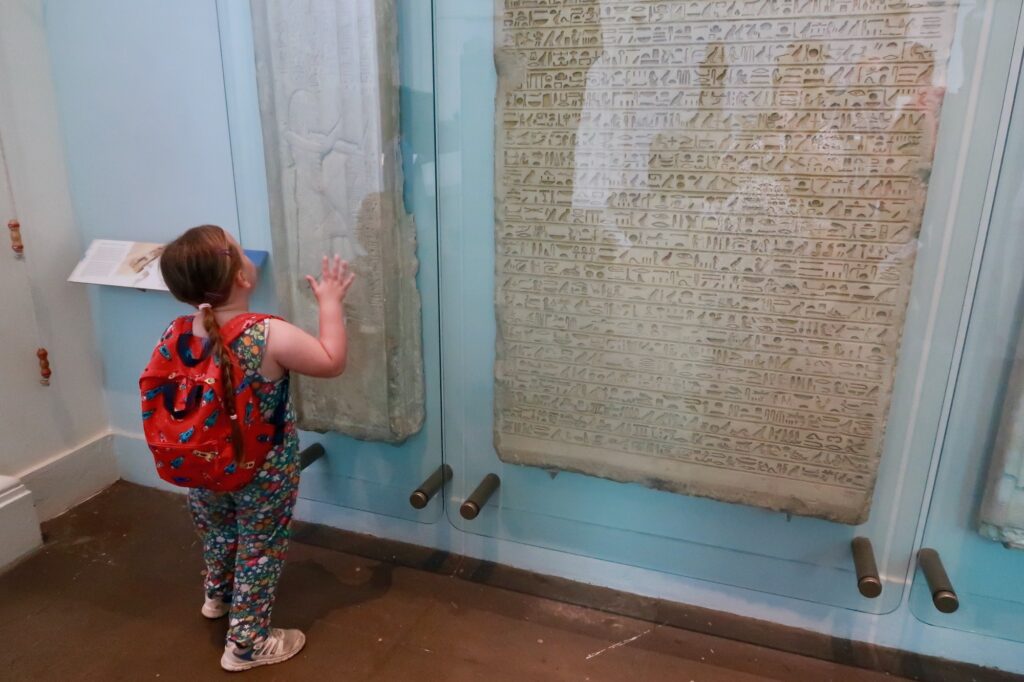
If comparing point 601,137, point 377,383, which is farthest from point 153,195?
point 601,137

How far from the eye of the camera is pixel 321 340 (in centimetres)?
166

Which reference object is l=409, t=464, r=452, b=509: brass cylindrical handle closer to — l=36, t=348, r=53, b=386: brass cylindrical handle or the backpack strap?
the backpack strap

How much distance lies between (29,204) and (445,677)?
2.12m

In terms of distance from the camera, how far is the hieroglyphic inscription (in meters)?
1.50

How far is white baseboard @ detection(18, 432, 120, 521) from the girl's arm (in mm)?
1440

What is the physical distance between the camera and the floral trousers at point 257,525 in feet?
5.73

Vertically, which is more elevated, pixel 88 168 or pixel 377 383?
pixel 88 168

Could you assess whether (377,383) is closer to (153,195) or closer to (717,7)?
(153,195)

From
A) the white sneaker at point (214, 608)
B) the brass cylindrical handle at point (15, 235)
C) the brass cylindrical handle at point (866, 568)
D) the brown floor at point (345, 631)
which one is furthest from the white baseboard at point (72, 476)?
the brass cylindrical handle at point (866, 568)

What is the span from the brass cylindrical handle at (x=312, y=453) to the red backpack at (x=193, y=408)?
1.98ft

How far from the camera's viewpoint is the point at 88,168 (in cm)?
245

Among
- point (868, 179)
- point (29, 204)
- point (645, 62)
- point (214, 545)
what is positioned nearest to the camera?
point (868, 179)

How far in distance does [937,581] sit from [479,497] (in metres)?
1.19

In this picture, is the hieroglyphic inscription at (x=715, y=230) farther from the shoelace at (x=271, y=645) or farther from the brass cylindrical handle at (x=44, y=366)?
the brass cylindrical handle at (x=44, y=366)
